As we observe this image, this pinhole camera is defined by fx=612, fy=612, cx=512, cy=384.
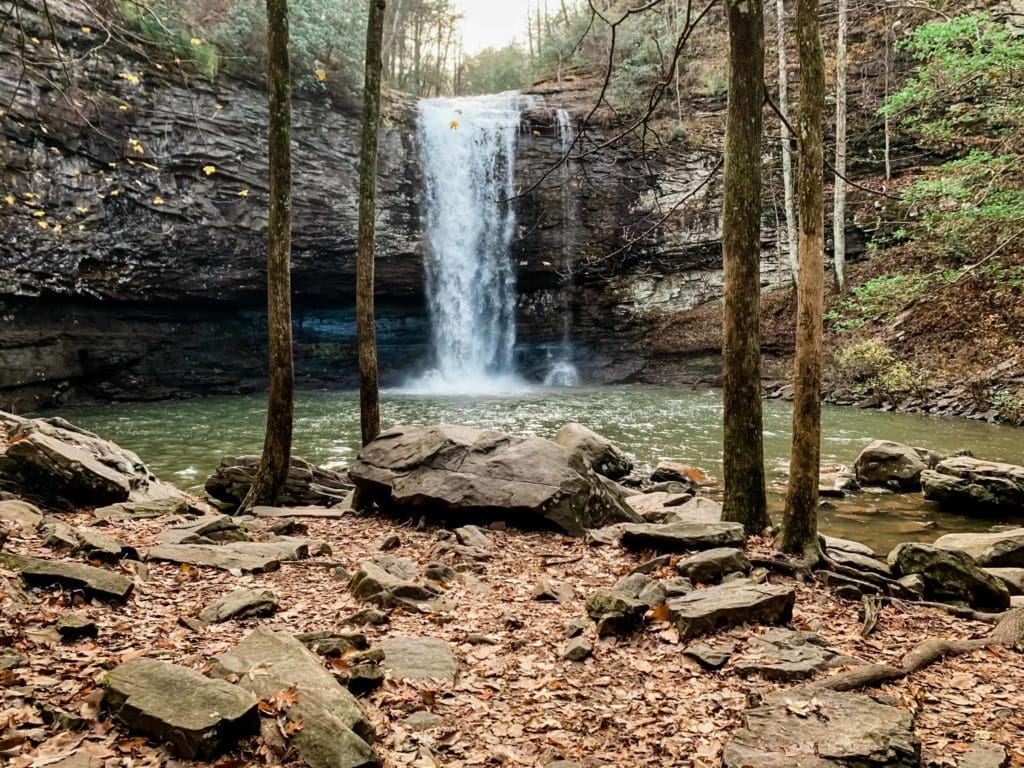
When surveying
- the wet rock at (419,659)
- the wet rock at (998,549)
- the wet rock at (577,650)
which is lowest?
the wet rock at (998,549)

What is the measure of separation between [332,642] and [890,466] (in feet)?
30.1

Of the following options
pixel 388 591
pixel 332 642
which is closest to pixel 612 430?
pixel 388 591

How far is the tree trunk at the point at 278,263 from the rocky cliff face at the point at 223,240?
772 cm

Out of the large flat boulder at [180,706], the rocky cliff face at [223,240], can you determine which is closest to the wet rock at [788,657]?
the large flat boulder at [180,706]

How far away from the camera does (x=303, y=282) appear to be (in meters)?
25.0

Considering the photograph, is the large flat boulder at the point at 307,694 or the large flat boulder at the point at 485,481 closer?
the large flat boulder at the point at 307,694

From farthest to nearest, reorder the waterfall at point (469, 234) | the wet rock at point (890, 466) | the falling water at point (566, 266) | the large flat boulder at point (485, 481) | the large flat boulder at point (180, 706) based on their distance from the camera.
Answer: the falling water at point (566, 266) < the waterfall at point (469, 234) < the wet rock at point (890, 466) < the large flat boulder at point (485, 481) < the large flat boulder at point (180, 706)

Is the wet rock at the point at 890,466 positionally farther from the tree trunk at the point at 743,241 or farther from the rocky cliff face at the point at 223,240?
the rocky cliff face at the point at 223,240

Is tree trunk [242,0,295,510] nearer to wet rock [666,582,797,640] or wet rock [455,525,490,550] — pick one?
wet rock [455,525,490,550]

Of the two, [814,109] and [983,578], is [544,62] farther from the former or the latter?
[983,578]

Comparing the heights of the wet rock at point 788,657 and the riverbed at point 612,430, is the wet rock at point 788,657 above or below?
above

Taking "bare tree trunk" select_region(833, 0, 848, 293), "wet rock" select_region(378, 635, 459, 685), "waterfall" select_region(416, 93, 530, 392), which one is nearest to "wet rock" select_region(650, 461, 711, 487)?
"wet rock" select_region(378, 635, 459, 685)

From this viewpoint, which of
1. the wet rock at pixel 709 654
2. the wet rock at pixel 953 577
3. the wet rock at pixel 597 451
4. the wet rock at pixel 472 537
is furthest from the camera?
the wet rock at pixel 597 451

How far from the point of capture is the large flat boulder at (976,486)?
7977mm
